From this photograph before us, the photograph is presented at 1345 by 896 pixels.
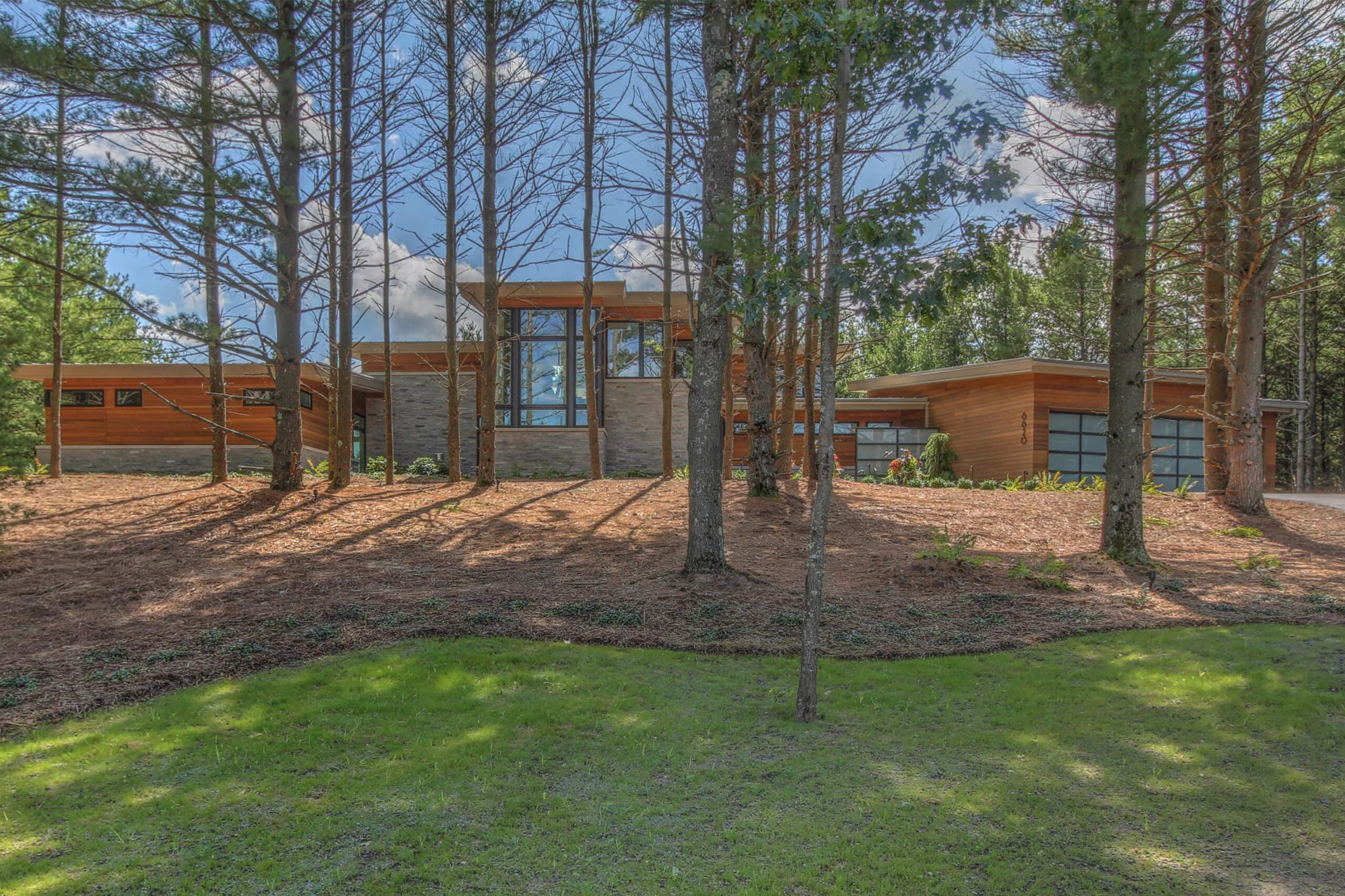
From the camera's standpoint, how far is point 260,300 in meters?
10.4

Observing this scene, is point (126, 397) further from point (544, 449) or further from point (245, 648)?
point (245, 648)

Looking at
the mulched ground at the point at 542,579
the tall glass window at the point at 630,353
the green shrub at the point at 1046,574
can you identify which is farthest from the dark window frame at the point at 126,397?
the green shrub at the point at 1046,574

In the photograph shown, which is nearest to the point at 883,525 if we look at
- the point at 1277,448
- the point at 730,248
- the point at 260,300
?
the point at 730,248

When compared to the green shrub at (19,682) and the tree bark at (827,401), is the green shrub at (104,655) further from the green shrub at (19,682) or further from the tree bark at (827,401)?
the tree bark at (827,401)

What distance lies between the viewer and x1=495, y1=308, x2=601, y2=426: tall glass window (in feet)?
69.7

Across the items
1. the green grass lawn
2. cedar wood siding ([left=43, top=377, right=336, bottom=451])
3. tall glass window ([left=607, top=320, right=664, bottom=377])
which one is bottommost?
the green grass lawn

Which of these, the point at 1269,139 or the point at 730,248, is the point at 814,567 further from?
the point at 1269,139

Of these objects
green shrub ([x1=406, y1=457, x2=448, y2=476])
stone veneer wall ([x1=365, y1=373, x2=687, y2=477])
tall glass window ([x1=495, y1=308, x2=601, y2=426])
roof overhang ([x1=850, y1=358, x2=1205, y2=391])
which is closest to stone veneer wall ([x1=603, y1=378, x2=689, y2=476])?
stone veneer wall ([x1=365, y1=373, x2=687, y2=477])

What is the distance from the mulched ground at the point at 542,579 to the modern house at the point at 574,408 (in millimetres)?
7581

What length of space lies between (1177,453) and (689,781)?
857 inches

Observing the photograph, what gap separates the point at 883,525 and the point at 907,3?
6.64 metres

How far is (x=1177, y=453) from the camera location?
21109 millimetres

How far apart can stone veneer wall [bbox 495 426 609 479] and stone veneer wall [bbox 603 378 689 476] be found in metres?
1.07

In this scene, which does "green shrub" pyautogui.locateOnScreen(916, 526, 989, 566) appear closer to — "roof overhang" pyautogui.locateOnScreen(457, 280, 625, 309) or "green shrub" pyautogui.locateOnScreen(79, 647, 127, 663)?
"green shrub" pyautogui.locateOnScreen(79, 647, 127, 663)
